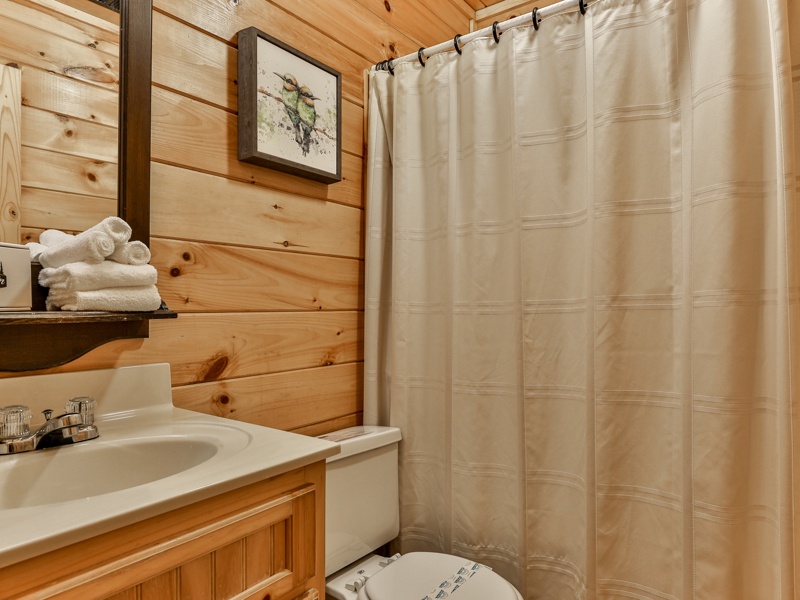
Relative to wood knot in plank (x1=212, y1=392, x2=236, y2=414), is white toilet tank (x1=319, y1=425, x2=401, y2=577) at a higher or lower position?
lower

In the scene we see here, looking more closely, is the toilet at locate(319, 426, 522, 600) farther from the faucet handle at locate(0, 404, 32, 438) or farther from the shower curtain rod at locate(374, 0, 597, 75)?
the shower curtain rod at locate(374, 0, 597, 75)

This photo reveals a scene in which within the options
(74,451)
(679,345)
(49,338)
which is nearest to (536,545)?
(679,345)

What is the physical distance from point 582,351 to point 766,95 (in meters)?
0.68

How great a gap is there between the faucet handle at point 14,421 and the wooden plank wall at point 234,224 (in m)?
0.18

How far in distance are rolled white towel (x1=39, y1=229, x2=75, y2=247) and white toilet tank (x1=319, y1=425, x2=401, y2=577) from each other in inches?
29.8

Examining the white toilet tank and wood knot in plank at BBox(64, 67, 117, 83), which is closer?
wood knot in plank at BBox(64, 67, 117, 83)

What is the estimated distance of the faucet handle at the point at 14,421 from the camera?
2.64ft

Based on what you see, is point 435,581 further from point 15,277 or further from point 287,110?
point 287,110

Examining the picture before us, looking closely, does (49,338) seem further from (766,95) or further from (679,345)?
(766,95)

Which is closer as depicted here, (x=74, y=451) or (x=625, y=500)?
(x=74, y=451)

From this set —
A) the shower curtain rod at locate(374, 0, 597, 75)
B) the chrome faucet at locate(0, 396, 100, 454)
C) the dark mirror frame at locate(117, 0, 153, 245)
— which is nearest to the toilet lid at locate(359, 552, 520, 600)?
the chrome faucet at locate(0, 396, 100, 454)

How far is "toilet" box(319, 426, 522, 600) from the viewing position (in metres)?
1.20

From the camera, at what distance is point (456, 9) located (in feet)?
6.95

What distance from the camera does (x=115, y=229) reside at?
889 millimetres
